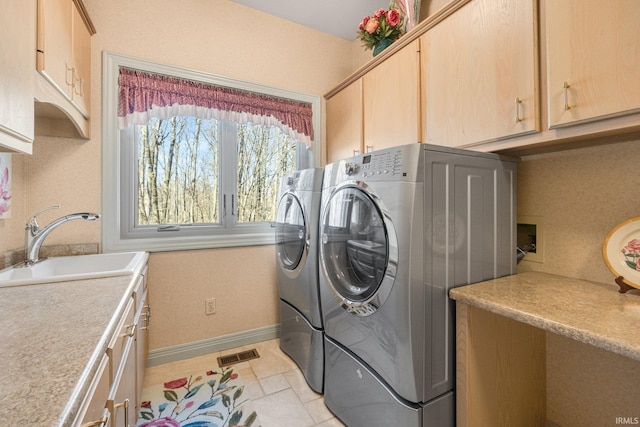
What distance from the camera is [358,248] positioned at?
1384mm

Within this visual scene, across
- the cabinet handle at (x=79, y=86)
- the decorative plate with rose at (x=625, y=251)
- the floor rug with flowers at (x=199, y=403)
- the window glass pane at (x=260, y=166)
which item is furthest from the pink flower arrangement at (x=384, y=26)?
the floor rug with flowers at (x=199, y=403)

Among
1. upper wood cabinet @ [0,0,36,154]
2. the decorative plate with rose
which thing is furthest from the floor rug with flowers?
the decorative plate with rose

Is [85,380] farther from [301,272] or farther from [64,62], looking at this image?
[64,62]

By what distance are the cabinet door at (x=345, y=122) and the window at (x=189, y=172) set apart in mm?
178

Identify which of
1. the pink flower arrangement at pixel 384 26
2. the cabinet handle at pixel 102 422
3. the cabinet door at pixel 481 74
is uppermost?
the pink flower arrangement at pixel 384 26

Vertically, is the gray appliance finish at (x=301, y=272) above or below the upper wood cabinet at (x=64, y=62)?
below

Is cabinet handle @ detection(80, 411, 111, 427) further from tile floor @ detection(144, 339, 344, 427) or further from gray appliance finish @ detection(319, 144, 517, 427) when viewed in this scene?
tile floor @ detection(144, 339, 344, 427)

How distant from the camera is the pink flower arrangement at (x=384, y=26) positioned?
1.92 meters

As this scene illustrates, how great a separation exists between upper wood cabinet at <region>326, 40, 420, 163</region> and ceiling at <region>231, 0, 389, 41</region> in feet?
2.16

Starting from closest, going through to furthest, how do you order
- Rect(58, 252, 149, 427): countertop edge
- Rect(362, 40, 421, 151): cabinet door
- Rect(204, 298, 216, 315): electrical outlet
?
Rect(58, 252, 149, 427): countertop edge
Rect(362, 40, 421, 151): cabinet door
Rect(204, 298, 216, 315): electrical outlet

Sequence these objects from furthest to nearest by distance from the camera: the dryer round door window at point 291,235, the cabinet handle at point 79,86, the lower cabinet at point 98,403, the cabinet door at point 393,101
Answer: the dryer round door window at point 291,235 → the cabinet door at point 393,101 → the cabinet handle at point 79,86 → the lower cabinet at point 98,403

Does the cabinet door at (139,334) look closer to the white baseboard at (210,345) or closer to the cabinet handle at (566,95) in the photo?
the white baseboard at (210,345)

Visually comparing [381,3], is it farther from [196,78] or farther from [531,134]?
[531,134]

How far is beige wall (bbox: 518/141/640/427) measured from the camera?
3.90 ft
